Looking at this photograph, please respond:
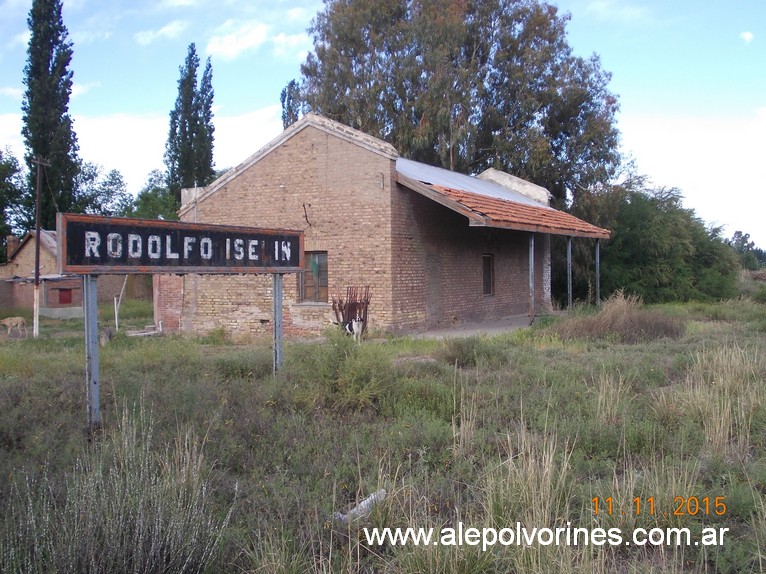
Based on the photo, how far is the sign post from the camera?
6.25m

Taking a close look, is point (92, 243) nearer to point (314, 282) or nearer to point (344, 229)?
point (344, 229)

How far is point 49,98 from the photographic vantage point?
32.3 m

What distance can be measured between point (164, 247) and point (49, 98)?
3007cm

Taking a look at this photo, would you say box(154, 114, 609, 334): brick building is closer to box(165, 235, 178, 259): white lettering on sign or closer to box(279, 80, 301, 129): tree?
box(165, 235, 178, 259): white lettering on sign

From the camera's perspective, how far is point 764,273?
4600 cm

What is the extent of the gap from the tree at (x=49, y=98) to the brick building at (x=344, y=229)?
18.0 metres

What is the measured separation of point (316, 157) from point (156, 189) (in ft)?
141

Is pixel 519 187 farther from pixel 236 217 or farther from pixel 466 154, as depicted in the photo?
pixel 236 217

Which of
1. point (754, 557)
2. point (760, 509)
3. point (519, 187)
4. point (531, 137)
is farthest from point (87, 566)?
point (531, 137)

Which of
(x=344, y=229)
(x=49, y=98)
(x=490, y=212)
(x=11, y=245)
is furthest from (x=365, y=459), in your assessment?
(x=11, y=245)

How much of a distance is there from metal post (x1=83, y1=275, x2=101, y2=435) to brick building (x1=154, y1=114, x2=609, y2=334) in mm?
9396

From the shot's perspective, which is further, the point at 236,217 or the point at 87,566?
the point at 236,217

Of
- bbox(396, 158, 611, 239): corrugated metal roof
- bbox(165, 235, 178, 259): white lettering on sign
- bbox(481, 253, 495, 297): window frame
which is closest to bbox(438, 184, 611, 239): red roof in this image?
bbox(396, 158, 611, 239): corrugated metal roof

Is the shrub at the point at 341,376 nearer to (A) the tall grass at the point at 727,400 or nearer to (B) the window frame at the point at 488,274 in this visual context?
(A) the tall grass at the point at 727,400
